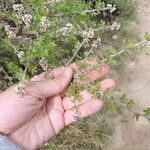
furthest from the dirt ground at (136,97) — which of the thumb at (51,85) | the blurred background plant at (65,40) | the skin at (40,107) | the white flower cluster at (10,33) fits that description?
the white flower cluster at (10,33)

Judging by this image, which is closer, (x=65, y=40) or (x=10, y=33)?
(x=10, y=33)

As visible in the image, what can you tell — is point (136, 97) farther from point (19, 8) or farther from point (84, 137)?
point (19, 8)

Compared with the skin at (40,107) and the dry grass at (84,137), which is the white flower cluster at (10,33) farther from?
the dry grass at (84,137)

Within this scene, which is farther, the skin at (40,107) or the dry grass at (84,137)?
the dry grass at (84,137)

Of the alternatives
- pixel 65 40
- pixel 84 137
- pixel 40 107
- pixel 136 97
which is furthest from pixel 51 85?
pixel 136 97

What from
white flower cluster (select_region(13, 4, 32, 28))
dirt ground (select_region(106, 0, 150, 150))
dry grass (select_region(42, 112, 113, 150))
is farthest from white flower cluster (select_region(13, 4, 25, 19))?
dirt ground (select_region(106, 0, 150, 150))

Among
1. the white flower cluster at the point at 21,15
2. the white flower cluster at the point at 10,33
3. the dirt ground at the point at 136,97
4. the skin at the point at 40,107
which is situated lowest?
the dirt ground at the point at 136,97

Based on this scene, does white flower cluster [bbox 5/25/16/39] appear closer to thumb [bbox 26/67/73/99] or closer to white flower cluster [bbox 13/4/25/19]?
white flower cluster [bbox 13/4/25/19]
